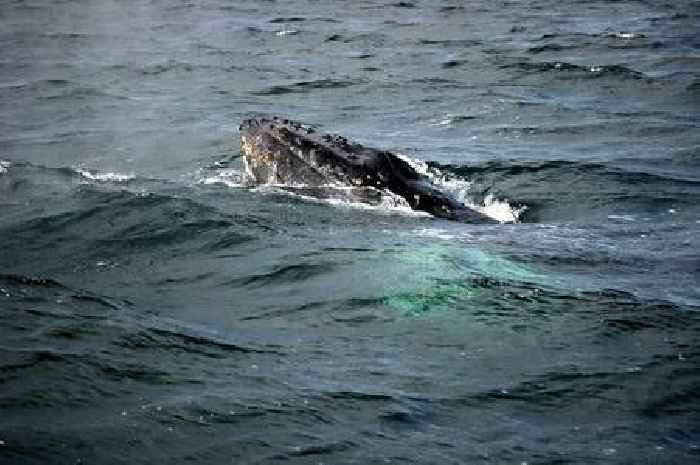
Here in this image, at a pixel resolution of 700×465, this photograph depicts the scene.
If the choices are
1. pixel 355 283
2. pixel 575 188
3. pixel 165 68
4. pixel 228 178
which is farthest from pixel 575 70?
pixel 355 283

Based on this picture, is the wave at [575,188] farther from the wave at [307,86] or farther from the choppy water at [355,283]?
the wave at [307,86]

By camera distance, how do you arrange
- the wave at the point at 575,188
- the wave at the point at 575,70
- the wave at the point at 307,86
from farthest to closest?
the wave at the point at 575,70
the wave at the point at 307,86
the wave at the point at 575,188

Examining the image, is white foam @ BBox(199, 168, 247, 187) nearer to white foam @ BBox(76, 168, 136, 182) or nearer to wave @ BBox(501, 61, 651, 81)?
white foam @ BBox(76, 168, 136, 182)

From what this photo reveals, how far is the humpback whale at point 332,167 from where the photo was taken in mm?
12523

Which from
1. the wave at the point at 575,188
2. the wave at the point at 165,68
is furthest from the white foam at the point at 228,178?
the wave at the point at 165,68

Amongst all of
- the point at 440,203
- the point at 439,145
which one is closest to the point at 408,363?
the point at 440,203

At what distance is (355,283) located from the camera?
9992 millimetres

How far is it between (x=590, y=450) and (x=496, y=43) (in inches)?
922

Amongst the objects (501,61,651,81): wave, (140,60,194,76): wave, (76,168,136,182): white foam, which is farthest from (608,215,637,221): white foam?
(140,60,194,76): wave

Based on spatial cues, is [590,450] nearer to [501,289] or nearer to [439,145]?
[501,289]

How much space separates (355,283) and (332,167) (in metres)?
3.06

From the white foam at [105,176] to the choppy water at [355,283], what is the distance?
101 mm

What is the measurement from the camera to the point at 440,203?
12656 millimetres

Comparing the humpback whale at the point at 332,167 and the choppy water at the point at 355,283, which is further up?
the humpback whale at the point at 332,167
